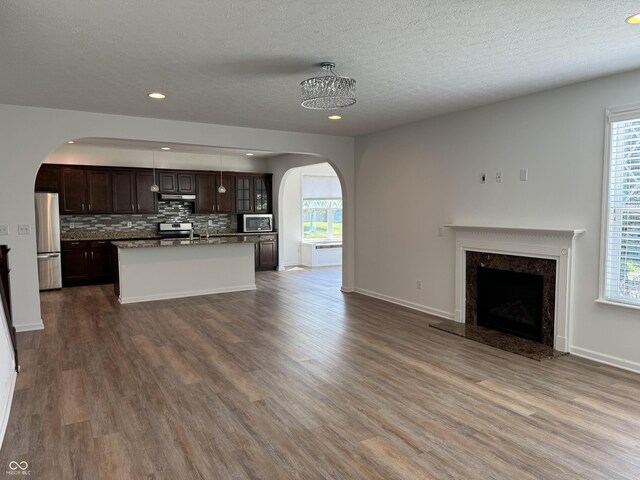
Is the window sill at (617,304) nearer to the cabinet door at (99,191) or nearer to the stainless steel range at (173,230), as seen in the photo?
the stainless steel range at (173,230)

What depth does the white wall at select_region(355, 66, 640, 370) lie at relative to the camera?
406cm

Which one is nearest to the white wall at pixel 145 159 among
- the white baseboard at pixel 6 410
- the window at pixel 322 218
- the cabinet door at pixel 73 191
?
the cabinet door at pixel 73 191

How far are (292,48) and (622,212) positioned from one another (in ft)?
10.4

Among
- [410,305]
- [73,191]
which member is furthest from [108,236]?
[410,305]

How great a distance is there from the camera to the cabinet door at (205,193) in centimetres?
966

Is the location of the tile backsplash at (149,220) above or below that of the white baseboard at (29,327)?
above

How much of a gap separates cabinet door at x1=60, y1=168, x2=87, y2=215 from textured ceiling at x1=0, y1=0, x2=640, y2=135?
383 centimetres

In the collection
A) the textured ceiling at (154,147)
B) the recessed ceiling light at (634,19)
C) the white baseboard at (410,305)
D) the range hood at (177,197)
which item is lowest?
the white baseboard at (410,305)

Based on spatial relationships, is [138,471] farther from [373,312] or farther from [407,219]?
[407,219]

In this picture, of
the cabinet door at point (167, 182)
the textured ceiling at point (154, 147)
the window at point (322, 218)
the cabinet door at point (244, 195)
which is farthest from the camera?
the window at point (322, 218)

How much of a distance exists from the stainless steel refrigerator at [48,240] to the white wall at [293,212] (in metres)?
4.75

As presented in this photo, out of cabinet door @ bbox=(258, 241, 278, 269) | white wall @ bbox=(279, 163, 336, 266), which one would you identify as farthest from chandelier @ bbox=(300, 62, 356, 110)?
white wall @ bbox=(279, 163, 336, 266)

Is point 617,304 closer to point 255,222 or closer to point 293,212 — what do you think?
point 255,222

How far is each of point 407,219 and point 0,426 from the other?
501 centimetres
